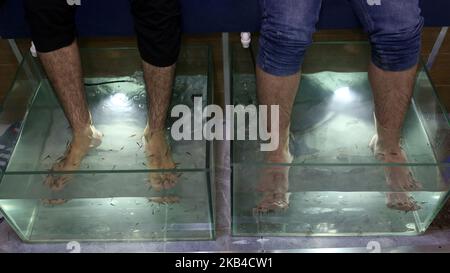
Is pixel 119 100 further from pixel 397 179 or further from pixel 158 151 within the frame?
pixel 397 179

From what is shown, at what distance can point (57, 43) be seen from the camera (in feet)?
3.43

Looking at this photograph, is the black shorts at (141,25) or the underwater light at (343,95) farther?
the underwater light at (343,95)

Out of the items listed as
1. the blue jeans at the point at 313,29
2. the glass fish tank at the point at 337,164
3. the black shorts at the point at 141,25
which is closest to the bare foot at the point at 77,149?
the black shorts at the point at 141,25

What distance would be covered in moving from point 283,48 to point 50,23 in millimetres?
451

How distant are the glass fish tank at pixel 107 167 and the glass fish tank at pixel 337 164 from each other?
10 centimetres

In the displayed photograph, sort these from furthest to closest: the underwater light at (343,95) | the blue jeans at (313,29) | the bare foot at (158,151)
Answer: the underwater light at (343,95) < the bare foot at (158,151) < the blue jeans at (313,29)

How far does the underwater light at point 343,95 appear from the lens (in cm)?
130

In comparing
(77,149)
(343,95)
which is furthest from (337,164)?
(77,149)

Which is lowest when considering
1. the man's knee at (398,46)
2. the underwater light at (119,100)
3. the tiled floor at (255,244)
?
the tiled floor at (255,244)

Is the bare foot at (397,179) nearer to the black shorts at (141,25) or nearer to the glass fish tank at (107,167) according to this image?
the glass fish tank at (107,167)

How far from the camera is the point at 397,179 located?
3.44 feet

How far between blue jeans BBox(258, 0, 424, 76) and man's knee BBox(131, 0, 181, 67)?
171 millimetres

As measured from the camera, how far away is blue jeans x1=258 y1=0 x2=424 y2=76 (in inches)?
38.4
